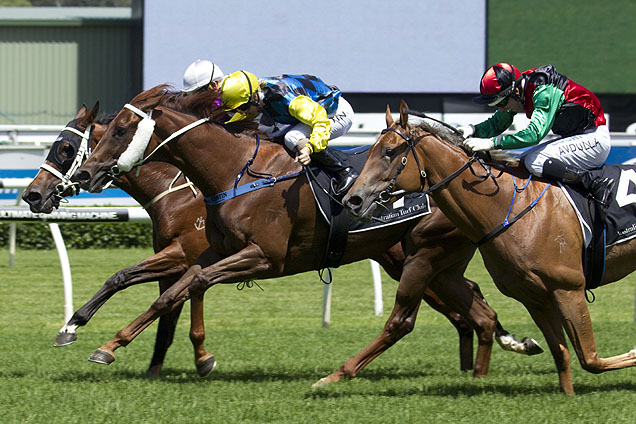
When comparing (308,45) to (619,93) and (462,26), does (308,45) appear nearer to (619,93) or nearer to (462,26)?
(462,26)

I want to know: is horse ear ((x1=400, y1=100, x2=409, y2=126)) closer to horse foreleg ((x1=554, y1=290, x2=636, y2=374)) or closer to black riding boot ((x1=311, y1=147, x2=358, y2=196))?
black riding boot ((x1=311, y1=147, x2=358, y2=196))

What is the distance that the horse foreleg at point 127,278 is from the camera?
18.4 feet

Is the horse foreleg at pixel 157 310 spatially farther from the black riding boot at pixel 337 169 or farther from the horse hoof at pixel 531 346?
the horse hoof at pixel 531 346

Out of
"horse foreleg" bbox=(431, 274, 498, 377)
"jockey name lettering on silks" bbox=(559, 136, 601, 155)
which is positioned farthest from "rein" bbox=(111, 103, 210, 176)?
"jockey name lettering on silks" bbox=(559, 136, 601, 155)

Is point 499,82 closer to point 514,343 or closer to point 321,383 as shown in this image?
point 514,343

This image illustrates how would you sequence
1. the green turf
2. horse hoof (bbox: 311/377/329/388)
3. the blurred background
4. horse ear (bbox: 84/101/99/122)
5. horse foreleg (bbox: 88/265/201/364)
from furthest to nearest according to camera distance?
the green turf → the blurred background → horse ear (bbox: 84/101/99/122) → horse foreleg (bbox: 88/265/201/364) → horse hoof (bbox: 311/377/329/388)

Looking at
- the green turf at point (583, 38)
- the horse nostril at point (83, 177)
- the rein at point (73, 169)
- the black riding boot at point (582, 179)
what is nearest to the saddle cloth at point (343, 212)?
the black riding boot at point (582, 179)

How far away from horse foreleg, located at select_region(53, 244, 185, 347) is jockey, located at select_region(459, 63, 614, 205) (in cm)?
187

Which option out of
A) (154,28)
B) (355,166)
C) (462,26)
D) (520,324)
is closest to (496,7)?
(462,26)

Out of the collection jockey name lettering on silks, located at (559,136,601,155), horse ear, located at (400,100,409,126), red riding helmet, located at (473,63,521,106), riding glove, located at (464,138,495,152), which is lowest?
A: jockey name lettering on silks, located at (559,136,601,155)

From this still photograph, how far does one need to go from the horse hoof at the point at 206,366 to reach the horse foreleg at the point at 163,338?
30 centimetres

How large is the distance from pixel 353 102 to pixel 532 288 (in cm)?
1898

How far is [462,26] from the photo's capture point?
24.1 metres

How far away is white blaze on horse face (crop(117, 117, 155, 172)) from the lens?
541cm
